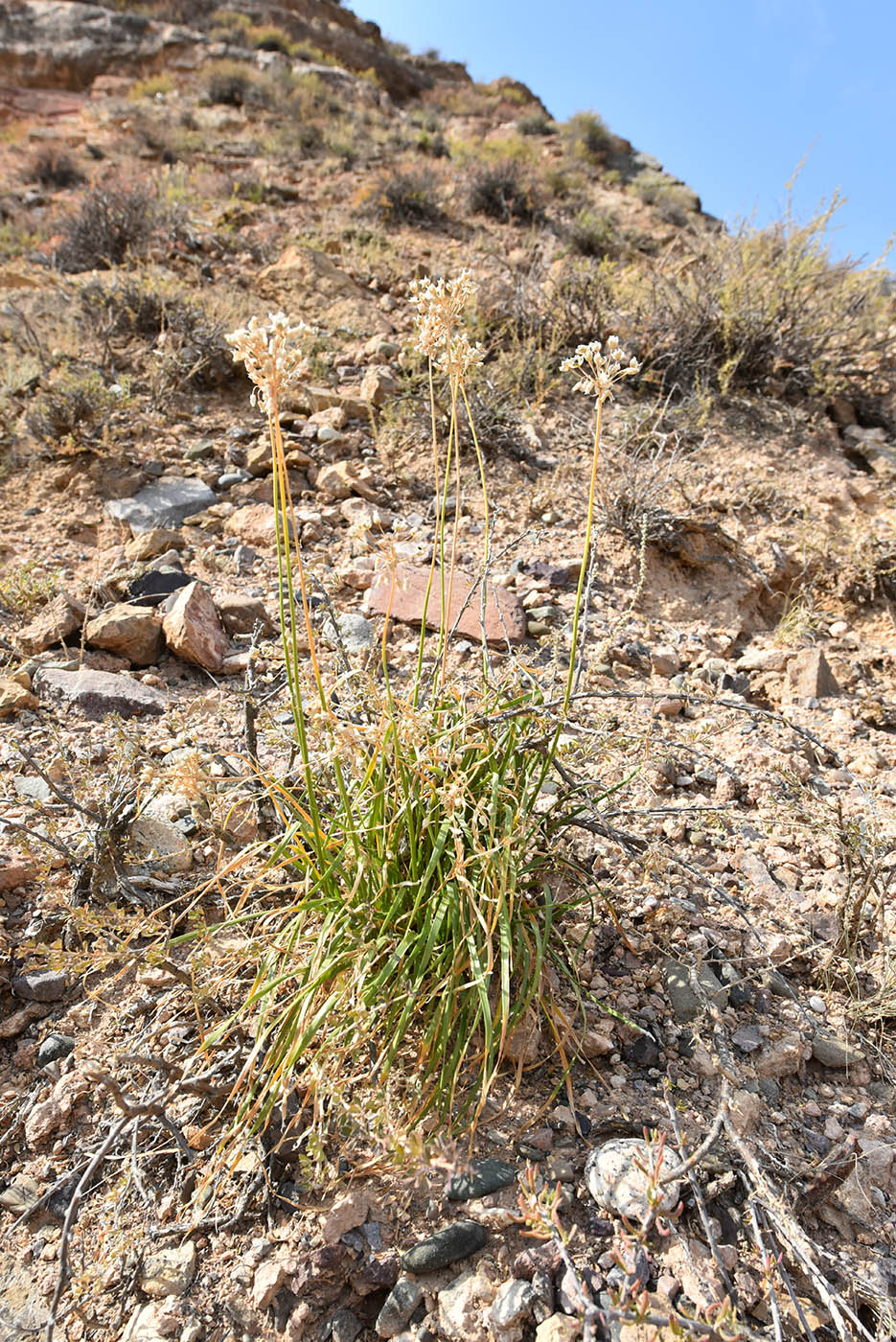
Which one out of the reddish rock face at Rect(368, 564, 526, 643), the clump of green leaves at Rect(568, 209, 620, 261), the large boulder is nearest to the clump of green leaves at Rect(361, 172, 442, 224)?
the clump of green leaves at Rect(568, 209, 620, 261)

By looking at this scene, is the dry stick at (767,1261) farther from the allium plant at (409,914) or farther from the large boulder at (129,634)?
the large boulder at (129,634)

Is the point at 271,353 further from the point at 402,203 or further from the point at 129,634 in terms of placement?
the point at 402,203

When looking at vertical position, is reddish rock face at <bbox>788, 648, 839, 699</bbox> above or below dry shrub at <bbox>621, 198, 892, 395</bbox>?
below

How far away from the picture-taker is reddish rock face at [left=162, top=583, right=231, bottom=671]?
9.61 ft

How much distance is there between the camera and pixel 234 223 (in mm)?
7164

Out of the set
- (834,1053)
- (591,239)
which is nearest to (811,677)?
(834,1053)

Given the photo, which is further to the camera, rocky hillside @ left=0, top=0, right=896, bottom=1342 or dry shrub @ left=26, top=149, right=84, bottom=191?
dry shrub @ left=26, top=149, right=84, bottom=191

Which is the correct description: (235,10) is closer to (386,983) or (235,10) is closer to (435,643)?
(435,643)

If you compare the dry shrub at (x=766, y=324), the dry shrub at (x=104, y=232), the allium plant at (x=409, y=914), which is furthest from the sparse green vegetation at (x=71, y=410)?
the dry shrub at (x=766, y=324)

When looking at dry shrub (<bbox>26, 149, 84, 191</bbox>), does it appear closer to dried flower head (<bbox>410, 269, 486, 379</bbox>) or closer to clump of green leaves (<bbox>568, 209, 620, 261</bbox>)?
clump of green leaves (<bbox>568, 209, 620, 261</bbox>)

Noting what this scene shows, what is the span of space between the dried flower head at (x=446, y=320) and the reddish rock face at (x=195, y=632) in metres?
1.66

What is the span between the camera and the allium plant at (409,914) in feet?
4.88

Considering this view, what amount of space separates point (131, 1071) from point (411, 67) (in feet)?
80.2

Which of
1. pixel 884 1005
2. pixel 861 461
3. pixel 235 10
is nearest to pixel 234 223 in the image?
pixel 861 461
